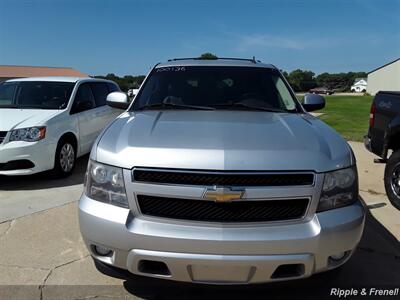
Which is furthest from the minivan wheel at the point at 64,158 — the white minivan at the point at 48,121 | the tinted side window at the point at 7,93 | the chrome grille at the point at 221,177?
the chrome grille at the point at 221,177

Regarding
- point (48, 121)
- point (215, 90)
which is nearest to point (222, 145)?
point (215, 90)

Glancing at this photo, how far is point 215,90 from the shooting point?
4254 mm

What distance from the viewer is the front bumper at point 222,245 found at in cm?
252

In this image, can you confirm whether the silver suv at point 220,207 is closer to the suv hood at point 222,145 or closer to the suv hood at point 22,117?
the suv hood at point 222,145

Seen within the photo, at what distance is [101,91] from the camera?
27.8 ft

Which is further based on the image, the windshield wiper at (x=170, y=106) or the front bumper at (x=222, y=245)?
the windshield wiper at (x=170, y=106)

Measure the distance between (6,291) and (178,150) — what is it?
1823 mm

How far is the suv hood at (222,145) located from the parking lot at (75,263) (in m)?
0.81

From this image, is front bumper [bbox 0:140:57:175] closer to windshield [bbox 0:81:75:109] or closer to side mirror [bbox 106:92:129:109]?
windshield [bbox 0:81:75:109]

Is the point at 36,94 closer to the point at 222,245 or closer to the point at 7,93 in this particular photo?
the point at 7,93

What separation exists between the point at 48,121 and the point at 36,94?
121cm

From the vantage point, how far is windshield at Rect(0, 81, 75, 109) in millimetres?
7055

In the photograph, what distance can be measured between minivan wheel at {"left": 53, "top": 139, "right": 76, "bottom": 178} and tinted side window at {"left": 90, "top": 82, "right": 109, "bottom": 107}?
1.43 m

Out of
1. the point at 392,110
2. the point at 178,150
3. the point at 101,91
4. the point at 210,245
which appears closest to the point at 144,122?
the point at 178,150
